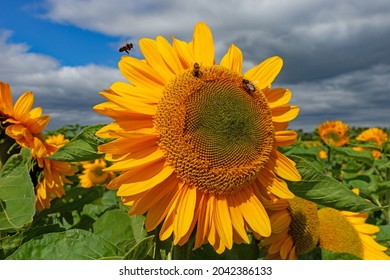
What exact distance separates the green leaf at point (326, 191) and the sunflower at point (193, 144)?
7cm

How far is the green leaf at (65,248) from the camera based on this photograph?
1599mm

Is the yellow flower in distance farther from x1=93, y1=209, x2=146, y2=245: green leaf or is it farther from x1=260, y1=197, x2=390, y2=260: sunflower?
x1=93, y1=209, x2=146, y2=245: green leaf

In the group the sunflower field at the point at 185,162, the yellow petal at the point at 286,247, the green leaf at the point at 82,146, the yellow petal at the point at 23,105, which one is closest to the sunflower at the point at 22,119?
the yellow petal at the point at 23,105

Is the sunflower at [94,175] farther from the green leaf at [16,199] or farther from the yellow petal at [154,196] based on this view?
the yellow petal at [154,196]

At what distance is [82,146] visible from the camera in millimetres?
1751

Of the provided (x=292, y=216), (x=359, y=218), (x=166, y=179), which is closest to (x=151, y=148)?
(x=166, y=179)

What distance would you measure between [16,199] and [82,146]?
0.31m

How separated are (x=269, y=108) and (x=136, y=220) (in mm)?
703

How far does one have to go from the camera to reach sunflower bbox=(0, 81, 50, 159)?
2.63 meters

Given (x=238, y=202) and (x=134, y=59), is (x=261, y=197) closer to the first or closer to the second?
(x=238, y=202)

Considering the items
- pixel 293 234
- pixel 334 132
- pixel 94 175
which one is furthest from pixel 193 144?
pixel 334 132

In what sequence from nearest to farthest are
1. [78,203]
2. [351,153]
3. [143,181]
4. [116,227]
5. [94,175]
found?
[143,181], [116,227], [78,203], [351,153], [94,175]

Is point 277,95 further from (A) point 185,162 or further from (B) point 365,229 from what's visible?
(B) point 365,229

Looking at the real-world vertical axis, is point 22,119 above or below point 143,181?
above
